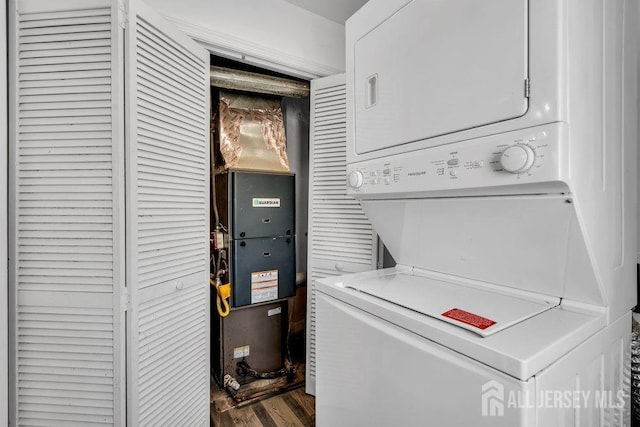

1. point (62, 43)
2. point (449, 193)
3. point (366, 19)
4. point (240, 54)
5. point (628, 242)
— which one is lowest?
point (628, 242)

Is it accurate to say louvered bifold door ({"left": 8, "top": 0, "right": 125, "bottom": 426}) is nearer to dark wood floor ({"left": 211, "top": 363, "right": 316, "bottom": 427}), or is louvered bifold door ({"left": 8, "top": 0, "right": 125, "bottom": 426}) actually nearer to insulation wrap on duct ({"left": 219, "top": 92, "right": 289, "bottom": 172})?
dark wood floor ({"left": 211, "top": 363, "right": 316, "bottom": 427})

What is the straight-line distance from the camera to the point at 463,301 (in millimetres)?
1253

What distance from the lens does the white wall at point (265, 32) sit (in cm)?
212

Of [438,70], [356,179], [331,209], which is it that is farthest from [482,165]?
[331,209]

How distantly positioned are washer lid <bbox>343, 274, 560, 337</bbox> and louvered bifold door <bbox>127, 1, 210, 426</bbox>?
1.09 m

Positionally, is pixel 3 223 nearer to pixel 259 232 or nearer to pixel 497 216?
pixel 259 232

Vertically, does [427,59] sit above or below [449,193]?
above

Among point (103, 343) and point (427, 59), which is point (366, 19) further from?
point (103, 343)

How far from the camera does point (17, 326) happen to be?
1.64 metres

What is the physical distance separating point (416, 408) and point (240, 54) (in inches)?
97.1

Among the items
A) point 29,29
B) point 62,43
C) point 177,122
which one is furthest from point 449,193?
point 29,29

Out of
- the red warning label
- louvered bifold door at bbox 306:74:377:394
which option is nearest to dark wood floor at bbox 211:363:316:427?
louvered bifold door at bbox 306:74:377:394

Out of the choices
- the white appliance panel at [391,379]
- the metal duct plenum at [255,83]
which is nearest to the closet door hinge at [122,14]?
the metal duct plenum at [255,83]
